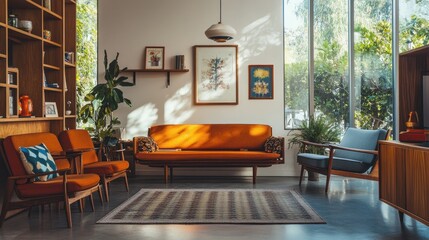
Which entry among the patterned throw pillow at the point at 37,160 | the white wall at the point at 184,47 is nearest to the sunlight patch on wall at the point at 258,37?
the white wall at the point at 184,47

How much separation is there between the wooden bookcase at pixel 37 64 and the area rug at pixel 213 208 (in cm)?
148

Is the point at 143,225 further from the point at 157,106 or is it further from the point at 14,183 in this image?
the point at 157,106

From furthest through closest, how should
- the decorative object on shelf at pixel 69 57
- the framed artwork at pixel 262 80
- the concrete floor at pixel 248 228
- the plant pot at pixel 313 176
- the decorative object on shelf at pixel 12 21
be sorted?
the framed artwork at pixel 262 80
the plant pot at pixel 313 176
the decorative object on shelf at pixel 69 57
the decorative object on shelf at pixel 12 21
the concrete floor at pixel 248 228

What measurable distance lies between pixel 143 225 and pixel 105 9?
4.75 m

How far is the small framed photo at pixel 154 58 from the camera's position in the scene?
743 cm

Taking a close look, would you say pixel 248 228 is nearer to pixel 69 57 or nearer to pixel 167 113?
pixel 69 57

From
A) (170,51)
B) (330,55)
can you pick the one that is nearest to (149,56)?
(170,51)

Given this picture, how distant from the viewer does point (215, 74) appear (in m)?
7.44

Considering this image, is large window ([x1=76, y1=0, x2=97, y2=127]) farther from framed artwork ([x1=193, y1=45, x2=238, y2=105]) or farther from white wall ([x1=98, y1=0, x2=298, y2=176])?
framed artwork ([x1=193, y1=45, x2=238, y2=105])

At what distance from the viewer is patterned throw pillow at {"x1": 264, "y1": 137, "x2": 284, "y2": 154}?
260 inches

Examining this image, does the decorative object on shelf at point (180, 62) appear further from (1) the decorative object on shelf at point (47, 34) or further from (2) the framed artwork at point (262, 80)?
(1) the decorative object on shelf at point (47, 34)

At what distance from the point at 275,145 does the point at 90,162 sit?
2.75 metres

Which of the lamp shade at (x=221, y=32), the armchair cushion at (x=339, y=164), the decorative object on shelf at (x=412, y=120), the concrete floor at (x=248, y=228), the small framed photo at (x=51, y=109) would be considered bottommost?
the concrete floor at (x=248, y=228)

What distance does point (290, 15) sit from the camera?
746 cm
